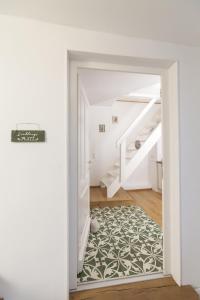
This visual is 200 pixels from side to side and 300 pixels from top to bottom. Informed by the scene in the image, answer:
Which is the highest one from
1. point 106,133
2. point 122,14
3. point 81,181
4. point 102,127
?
point 122,14

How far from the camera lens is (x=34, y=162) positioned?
1.29m

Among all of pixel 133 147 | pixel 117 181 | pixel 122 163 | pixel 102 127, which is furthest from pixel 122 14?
pixel 133 147

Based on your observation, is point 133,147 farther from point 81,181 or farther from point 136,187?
point 81,181

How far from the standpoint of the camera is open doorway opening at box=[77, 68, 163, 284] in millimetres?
1837

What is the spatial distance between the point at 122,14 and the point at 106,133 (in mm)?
3536

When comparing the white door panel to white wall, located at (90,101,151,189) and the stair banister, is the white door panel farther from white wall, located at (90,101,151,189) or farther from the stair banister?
white wall, located at (90,101,151,189)

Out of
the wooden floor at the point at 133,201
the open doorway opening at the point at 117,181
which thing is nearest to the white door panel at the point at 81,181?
the open doorway opening at the point at 117,181

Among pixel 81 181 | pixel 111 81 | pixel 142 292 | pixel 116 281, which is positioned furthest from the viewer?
pixel 111 81

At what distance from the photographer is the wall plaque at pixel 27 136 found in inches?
49.6

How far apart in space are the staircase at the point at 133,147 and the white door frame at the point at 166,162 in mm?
2012

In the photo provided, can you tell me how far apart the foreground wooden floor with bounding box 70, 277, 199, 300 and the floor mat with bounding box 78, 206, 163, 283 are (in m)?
0.14

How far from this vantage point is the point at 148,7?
1137mm

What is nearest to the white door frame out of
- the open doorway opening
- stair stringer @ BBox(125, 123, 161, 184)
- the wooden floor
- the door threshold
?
the door threshold

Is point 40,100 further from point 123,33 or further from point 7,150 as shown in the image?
point 123,33
